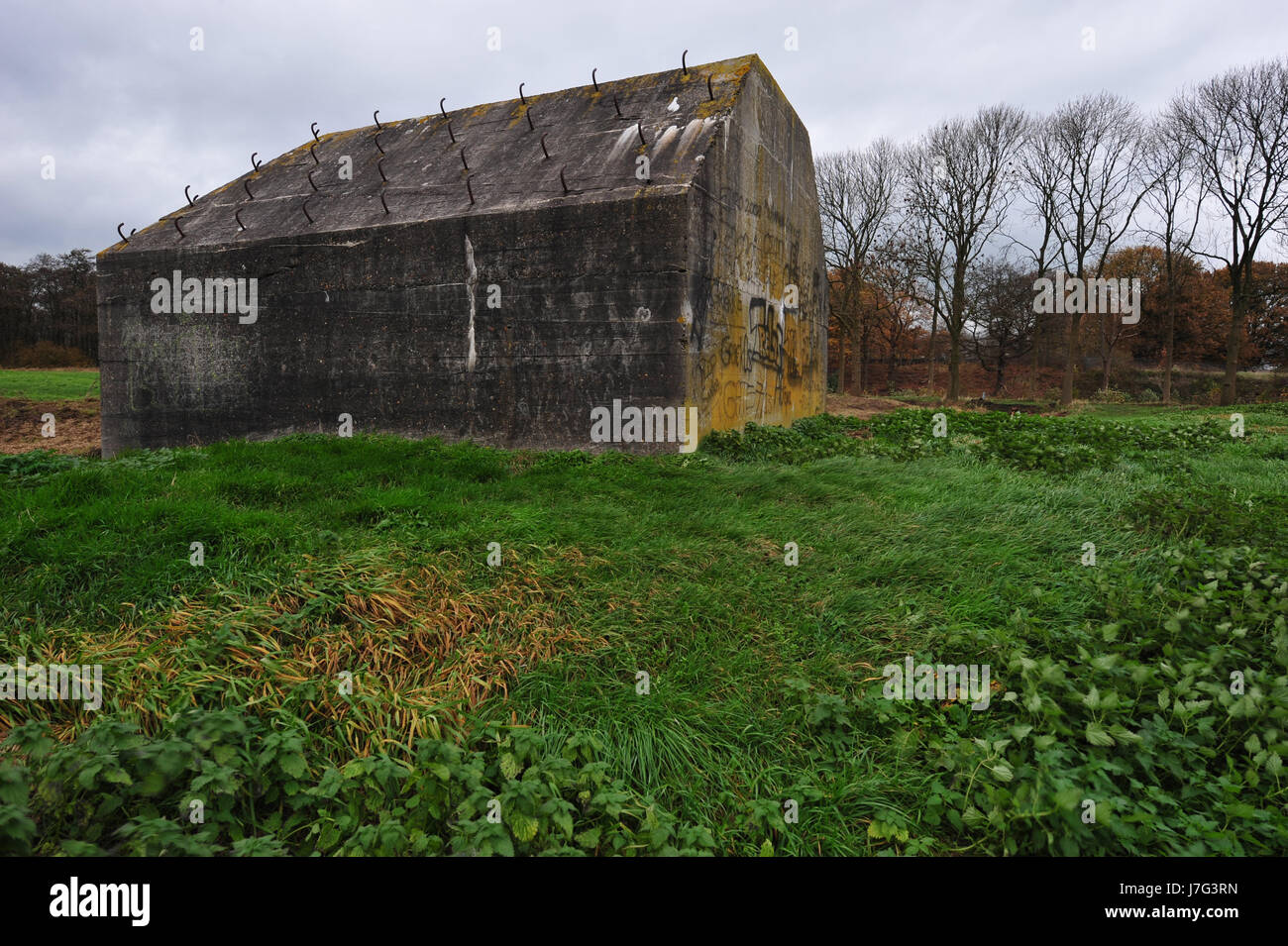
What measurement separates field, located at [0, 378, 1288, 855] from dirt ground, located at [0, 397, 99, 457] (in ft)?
33.9

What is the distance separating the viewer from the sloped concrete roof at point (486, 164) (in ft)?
31.4

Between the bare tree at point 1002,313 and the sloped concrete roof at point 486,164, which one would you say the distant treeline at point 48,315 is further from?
the bare tree at point 1002,313

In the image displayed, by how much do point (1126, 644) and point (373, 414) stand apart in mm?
9799

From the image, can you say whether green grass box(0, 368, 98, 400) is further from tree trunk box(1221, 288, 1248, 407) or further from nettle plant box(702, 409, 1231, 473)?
tree trunk box(1221, 288, 1248, 407)

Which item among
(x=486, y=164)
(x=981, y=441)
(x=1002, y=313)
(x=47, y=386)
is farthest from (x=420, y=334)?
(x=1002, y=313)

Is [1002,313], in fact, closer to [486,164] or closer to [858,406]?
[858,406]

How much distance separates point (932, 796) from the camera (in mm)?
2709

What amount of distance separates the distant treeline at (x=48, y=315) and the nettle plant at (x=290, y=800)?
148 feet

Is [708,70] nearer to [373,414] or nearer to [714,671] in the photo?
[373,414]

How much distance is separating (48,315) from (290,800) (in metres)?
51.2

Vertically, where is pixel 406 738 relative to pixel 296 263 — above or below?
below

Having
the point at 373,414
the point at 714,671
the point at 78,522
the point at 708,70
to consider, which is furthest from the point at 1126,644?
the point at 708,70

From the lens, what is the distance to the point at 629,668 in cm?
364

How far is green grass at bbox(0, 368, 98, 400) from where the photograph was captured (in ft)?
65.3
